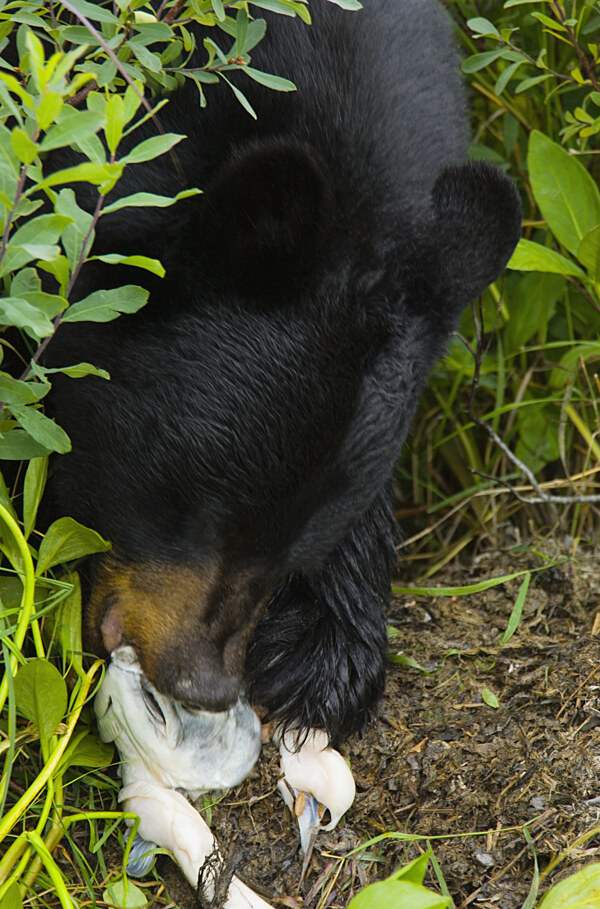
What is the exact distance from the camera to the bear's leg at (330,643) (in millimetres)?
2031

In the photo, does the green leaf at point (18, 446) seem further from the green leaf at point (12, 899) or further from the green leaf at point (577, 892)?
the green leaf at point (577, 892)

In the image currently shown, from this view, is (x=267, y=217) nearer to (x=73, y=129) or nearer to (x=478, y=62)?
(x=73, y=129)

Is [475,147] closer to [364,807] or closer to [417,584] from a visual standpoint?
[417,584]

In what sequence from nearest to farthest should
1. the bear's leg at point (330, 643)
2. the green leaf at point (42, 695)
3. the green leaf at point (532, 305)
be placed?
the green leaf at point (42, 695), the bear's leg at point (330, 643), the green leaf at point (532, 305)

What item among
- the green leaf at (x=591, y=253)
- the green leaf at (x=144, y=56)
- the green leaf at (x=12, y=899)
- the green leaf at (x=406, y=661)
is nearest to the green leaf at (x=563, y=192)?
the green leaf at (x=591, y=253)

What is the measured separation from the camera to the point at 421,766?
1.94 meters

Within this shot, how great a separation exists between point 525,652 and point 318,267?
107 centimetres

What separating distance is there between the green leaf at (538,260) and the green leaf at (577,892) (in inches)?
60.7

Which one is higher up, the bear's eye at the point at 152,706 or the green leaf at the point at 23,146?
the green leaf at the point at 23,146

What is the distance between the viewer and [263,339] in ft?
5.47

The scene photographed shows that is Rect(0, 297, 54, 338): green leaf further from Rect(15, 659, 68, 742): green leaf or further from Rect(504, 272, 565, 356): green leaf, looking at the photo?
Rect(504, 272, 565, 356): green leaf

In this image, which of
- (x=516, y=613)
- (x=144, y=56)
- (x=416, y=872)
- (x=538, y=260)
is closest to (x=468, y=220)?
(x=144, y=56)

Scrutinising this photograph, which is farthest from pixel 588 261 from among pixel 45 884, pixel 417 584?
pixel 45 884

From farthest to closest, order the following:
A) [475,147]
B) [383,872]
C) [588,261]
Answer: [475,147], [588,261], [383,872]
